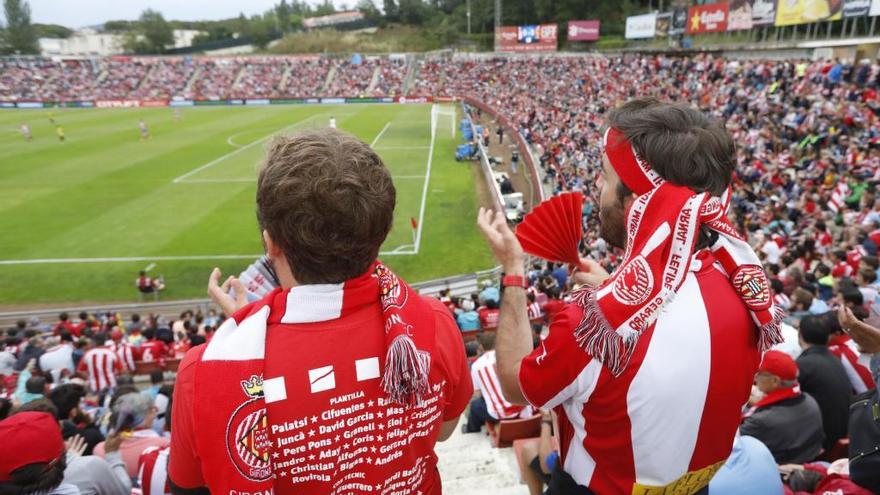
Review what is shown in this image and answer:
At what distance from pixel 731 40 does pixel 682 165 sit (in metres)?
42.7

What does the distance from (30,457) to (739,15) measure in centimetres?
3903

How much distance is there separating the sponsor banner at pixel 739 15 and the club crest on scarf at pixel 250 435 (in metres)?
38.0

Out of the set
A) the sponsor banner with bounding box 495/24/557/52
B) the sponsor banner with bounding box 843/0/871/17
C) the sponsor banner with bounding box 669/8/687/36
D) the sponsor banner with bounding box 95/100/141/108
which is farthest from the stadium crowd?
the sponsor banner with bounding box 95/100/141/108

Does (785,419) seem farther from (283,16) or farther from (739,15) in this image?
(283,16)

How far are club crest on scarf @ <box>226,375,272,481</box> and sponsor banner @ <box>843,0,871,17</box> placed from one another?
→ 97.4 feet

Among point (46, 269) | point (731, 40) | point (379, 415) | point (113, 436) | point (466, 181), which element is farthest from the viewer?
point (731, 40)

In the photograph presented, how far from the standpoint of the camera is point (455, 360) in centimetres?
193

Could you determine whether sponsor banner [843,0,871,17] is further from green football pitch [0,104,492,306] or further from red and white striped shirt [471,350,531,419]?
red and white striped shirt [471,350,531,419]

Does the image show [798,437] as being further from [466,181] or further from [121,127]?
[121,127]

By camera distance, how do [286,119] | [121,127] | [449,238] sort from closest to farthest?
[449,238] → [121,127] → [286,119]

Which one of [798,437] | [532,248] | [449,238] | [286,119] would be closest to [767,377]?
[798,437]

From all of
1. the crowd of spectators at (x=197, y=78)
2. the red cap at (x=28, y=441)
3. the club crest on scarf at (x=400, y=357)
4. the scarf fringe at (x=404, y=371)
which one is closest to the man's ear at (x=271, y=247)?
the club crest on scarf at (x=400, y=357)

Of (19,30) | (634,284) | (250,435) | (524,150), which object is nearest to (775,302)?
(634,284)

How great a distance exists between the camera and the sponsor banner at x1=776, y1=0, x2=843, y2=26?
24250 millimetres
